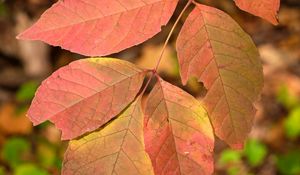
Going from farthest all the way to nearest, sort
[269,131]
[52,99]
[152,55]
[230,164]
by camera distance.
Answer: [152,55], [269,131], [230,164], [52,99]

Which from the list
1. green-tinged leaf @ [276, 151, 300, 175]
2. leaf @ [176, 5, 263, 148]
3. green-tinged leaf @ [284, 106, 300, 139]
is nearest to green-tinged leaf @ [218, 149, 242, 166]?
green-tinged leaf @ [276, 151, 300, 175]

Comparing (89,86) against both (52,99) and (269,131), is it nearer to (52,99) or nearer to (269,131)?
(52,99)

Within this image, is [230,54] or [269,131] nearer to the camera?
[230,54]

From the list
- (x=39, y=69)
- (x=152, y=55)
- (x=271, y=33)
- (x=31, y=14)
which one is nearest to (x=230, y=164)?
(x=152, y=55)

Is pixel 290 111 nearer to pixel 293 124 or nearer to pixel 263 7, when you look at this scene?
pixel 293 124

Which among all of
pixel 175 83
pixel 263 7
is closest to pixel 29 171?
pixel 175 83
